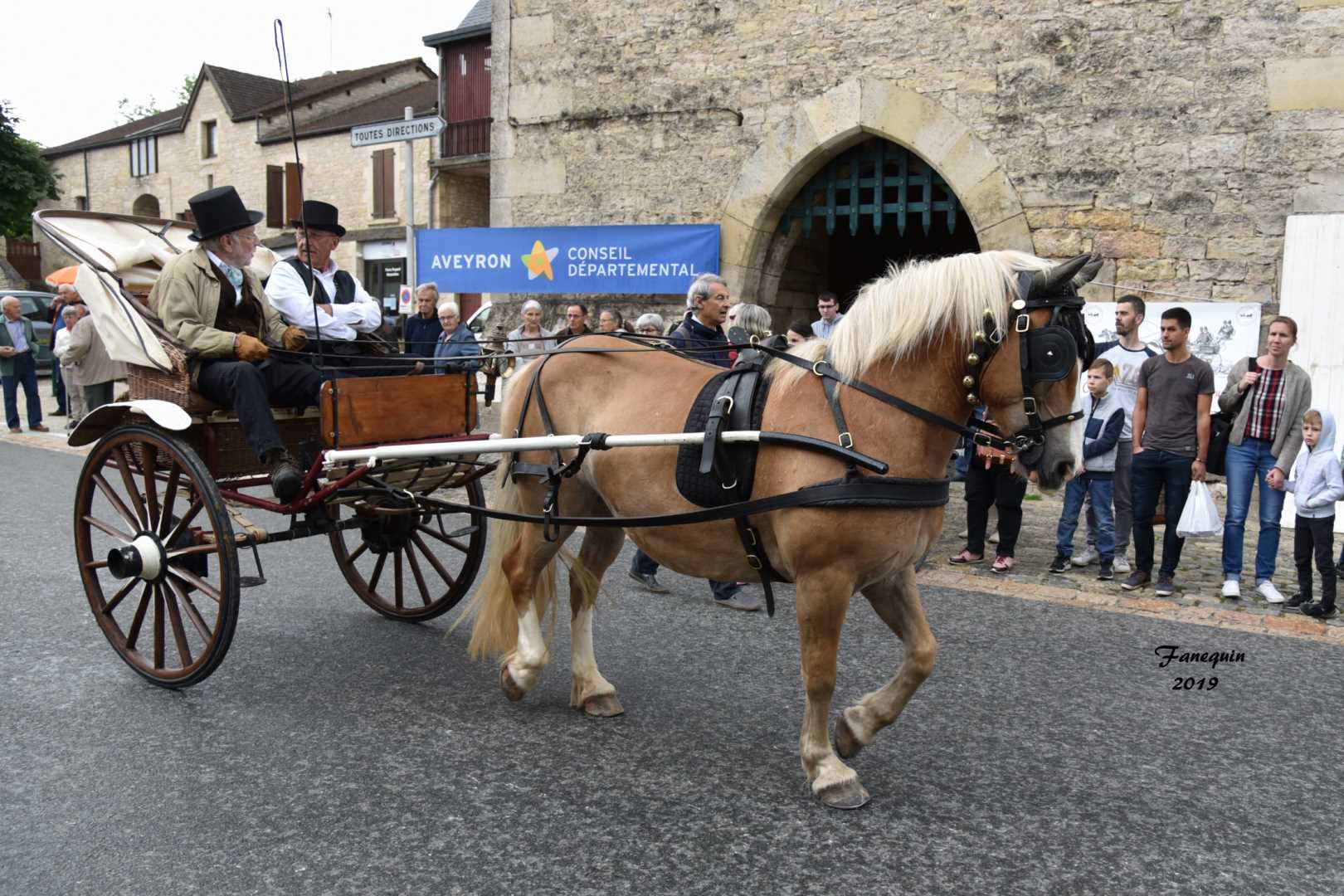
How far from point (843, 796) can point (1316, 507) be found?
171 inches

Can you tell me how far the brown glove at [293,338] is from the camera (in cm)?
463

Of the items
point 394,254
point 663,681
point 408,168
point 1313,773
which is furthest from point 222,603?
point 394,254

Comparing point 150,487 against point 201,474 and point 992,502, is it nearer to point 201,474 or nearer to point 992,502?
point 201,474

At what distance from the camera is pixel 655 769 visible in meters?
3.70

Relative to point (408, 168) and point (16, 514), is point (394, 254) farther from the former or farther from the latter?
point (16, 514)

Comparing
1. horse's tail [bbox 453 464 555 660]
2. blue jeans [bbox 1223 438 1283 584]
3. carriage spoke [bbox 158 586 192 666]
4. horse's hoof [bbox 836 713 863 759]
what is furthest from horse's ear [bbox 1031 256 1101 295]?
blue jeans [bbox 1223 438 1283 584]

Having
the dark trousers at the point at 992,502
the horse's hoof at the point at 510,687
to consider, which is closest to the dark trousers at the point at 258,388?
the horse's hoof at the point at 510,687

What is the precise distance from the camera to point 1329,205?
8.93 meters

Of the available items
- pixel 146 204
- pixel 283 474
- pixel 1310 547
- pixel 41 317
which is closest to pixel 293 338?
pixel 283 474

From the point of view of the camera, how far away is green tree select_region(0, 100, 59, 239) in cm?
4075

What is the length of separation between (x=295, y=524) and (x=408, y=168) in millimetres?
8159

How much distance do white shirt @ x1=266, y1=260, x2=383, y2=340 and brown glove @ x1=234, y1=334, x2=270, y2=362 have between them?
328 millimetres

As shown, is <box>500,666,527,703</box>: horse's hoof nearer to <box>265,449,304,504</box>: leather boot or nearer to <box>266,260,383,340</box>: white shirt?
<box>265,449,304,504</box>: leather boot

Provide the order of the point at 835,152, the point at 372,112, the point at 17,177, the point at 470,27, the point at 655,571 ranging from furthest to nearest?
1. the point at 17,177
2. the point at 372,112
3. the point at 470,27
4. the point at 835,152
5. the point at 655,571
